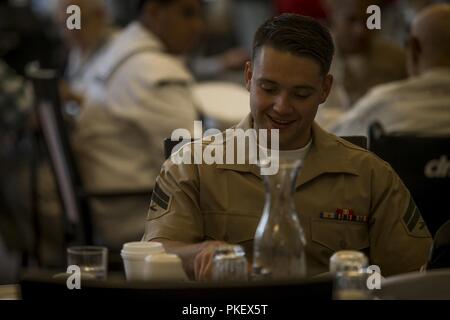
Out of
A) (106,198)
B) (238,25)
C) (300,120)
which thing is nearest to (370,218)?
(300,120)

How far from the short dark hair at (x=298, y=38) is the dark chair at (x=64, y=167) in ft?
6.06

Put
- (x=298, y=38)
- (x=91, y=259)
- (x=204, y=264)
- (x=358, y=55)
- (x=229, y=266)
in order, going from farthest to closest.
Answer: (x=358, y=55) → (x=298, y=38) → (x=91, y=259) → (x=204, y=264) → (x=229, y=266)

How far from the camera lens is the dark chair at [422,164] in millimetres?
3135

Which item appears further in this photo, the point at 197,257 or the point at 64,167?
the point at 64,167

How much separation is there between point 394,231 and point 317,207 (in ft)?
0.56

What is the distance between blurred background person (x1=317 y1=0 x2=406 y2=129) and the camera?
476cm

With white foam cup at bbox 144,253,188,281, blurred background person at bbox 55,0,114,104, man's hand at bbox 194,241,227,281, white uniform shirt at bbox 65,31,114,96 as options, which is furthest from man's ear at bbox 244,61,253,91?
blurred background person at bbox 55,0,114,104

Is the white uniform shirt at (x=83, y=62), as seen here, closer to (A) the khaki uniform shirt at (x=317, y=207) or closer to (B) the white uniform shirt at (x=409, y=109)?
(B) the white uniform shirt at (x=409, y=109)

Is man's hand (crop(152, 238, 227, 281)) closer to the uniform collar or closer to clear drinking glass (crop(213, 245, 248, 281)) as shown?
clear drinking glass (crop(213, 245, 248, 281))

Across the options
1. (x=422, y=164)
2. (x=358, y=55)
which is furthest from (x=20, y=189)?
(x=422, y=164)

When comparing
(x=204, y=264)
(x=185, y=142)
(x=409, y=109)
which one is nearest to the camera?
(x=204, y=264)

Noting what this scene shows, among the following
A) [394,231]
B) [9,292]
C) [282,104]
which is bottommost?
[9,292]

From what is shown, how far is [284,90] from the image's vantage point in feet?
7.08

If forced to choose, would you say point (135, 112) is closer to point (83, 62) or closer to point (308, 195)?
point (83, 62)
